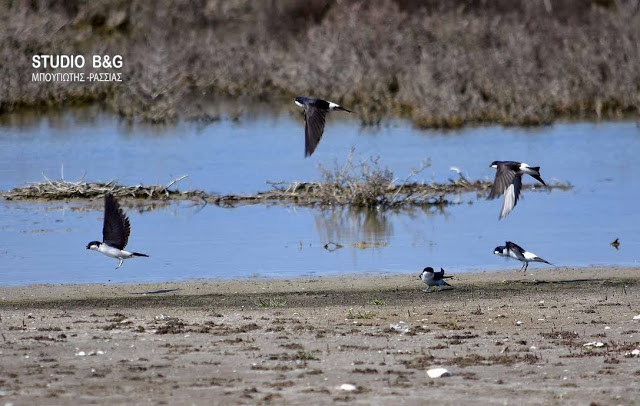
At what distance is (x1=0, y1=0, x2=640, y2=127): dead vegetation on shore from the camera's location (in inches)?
1104

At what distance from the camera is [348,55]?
101 ft

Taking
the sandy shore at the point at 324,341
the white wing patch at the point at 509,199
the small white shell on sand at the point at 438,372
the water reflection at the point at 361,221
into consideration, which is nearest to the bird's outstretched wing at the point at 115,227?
the sandy shore at the point at 324,341

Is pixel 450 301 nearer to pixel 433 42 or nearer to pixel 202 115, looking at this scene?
pixel 202 115

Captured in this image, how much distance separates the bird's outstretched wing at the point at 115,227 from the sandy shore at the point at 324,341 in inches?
18.0

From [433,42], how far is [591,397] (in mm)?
25136

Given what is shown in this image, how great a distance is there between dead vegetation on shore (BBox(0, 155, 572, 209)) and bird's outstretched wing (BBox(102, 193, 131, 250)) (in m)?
5.06

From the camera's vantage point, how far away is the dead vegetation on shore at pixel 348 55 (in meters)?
28.0

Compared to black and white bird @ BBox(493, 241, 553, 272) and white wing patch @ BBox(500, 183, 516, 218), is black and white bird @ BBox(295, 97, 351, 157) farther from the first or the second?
black and white bird @ BBox(493, 241, 553, 272)

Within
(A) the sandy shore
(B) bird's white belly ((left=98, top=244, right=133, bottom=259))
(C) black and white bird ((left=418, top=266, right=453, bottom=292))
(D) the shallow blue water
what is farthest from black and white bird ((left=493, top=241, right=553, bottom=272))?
(B) bird's white belly ((left=98, top=244, right=133, bottom=259))


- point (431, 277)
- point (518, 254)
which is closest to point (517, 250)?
point (518, 254)

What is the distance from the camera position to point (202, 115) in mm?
28047

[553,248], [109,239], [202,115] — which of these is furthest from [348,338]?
[202,115]

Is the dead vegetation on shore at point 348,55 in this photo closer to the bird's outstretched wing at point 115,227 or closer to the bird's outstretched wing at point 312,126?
the bird's outstretched wing at point 312,126

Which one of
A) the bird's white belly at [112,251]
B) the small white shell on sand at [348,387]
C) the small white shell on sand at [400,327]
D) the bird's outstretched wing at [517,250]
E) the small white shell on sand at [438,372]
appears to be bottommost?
the small white shell on sand at [348,387]
